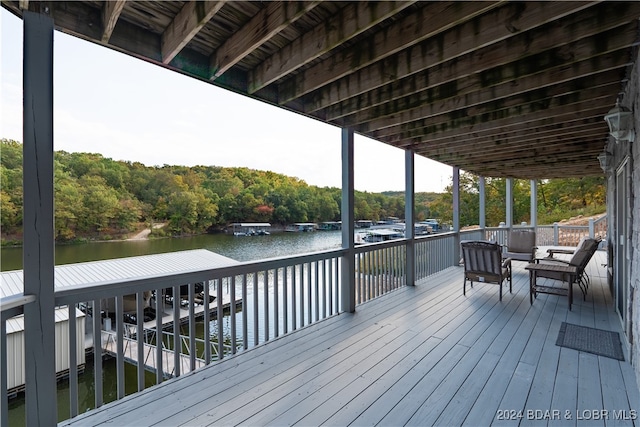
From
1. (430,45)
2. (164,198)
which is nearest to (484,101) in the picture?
(430,45)

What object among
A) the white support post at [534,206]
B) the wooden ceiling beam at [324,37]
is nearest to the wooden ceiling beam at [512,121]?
the wooden ceiling beam at [324,37]

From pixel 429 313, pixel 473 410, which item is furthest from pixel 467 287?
pixel 473 410

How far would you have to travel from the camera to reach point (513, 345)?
3.24 metres

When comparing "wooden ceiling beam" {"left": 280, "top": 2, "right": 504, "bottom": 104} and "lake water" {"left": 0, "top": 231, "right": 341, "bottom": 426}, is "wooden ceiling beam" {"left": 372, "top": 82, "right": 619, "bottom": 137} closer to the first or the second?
"wooden ceiling beam" {"left": 280, "top": 2, "right": 504, "bottom": 104}

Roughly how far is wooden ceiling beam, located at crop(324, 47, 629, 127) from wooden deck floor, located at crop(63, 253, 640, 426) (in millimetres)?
2657

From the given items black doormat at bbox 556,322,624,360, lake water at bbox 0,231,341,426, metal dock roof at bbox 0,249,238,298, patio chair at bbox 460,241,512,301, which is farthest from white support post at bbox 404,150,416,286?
metal dock roof at bbox 0,249,238,298

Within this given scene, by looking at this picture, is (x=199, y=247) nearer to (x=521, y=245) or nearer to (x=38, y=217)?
(x=38, y=217)

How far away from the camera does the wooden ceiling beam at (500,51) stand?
218cm

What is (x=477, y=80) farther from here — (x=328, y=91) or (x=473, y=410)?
(x=473, y=410)

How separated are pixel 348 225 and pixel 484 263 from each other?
2.49m

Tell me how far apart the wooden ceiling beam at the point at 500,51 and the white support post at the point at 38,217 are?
98.7 inches

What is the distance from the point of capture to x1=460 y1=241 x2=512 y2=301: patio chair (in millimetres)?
4875

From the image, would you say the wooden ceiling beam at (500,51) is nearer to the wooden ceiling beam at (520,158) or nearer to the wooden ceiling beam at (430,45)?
the wooden ceiling beam at (430,45)

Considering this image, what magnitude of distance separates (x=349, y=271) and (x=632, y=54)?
354cm
